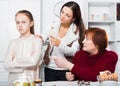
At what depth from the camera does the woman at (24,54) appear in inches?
99.3

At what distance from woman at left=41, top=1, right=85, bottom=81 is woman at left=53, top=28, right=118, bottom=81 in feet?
0.90

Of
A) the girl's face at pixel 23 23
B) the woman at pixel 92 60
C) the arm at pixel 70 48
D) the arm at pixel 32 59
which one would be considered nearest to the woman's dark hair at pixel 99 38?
the woman at pixel 92 60

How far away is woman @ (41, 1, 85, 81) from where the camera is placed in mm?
2703

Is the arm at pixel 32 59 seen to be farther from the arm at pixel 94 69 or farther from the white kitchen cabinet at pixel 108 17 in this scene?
the white kitchen cabinet at pixel 108 17

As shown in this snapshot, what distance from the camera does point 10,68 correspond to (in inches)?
99.7

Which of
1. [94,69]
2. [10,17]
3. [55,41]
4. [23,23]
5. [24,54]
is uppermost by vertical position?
[10,17]

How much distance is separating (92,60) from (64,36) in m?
0.46

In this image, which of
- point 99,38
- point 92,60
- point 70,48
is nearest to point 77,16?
point 70,48

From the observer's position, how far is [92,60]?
93.9 inches

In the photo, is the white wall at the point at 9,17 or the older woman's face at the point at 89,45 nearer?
the older woman's face at the point at 89,45

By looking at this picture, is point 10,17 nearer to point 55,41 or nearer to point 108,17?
point 55,41

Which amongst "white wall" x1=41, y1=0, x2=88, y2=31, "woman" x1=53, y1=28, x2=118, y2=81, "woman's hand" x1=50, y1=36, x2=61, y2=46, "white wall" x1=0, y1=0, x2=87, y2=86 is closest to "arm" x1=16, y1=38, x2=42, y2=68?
"woman's hand" x1=50, y1=36, x2=61, y2=46

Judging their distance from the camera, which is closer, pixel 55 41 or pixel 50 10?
pixel 55 41

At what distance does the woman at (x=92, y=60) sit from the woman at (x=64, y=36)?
0.90ft
